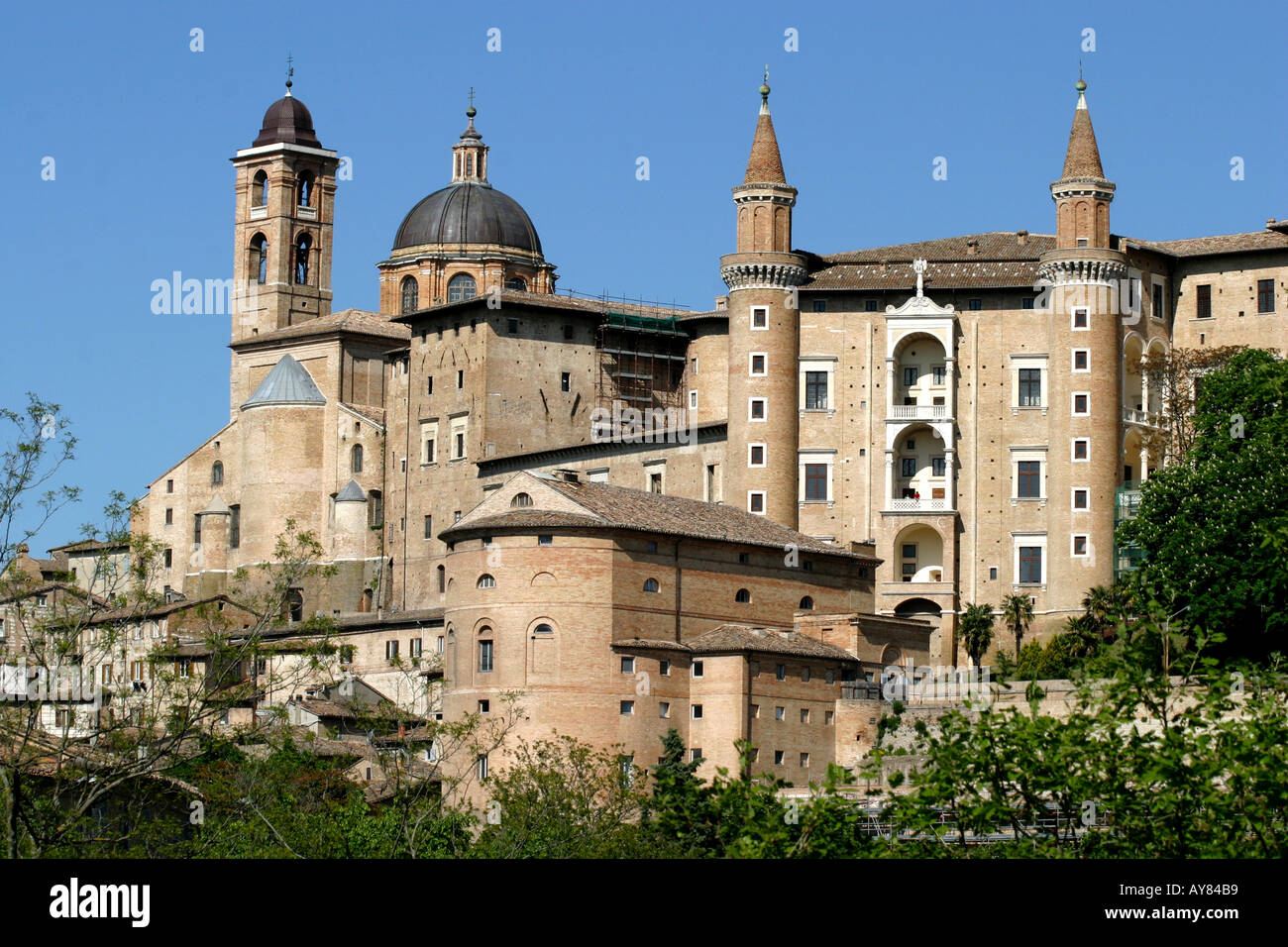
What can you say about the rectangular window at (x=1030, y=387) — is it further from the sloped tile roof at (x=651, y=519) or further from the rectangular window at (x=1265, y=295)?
the sloped tile roof at (x=651, y=519)

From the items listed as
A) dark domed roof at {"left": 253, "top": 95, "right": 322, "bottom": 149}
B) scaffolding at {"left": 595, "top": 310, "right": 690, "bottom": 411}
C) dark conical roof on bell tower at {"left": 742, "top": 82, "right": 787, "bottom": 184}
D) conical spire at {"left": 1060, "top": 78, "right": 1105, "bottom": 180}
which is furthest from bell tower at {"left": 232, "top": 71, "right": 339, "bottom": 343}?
conical spire at {"left": 1060, "top": 78, "right": 1105, "bottom": 180}

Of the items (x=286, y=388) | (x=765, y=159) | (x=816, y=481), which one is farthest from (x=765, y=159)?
(x=286, y=388)

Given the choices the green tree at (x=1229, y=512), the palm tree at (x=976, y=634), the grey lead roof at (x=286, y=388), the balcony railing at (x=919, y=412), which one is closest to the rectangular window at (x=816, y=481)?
the balcony railing at (x=919, y=412)

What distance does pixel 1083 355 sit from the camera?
2586 inches

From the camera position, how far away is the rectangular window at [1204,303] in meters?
69.1

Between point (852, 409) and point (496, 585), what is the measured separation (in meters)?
16.6

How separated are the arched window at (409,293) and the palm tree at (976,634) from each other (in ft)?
115

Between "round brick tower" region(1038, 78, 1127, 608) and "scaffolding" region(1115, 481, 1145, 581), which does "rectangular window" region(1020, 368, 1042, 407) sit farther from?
"scaffolding" region(1115, 481, 1145, 581)

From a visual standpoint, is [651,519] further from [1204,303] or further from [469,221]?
[469,221]

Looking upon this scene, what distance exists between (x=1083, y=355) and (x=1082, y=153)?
21.3 feet

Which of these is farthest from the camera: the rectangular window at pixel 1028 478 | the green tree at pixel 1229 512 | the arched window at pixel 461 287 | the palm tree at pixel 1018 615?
the arched window at pixel 461 287

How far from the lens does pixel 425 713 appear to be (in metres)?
61.7

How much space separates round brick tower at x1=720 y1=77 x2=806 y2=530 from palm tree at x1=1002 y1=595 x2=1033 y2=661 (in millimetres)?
7331
